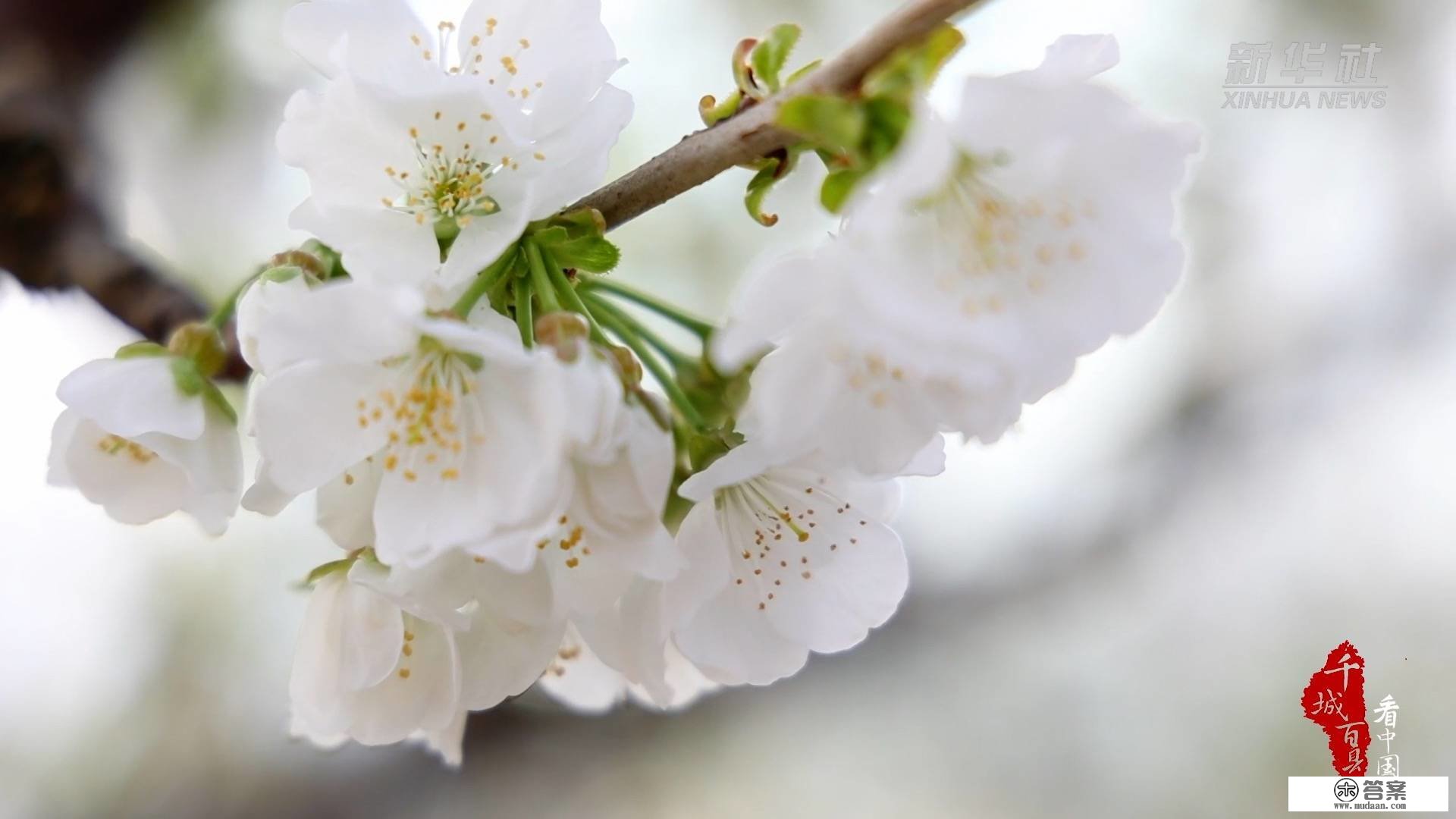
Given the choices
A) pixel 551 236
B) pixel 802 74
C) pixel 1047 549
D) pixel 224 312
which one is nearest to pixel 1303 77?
pixel 1047 549

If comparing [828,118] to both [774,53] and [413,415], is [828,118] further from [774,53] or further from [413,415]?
[413,415]

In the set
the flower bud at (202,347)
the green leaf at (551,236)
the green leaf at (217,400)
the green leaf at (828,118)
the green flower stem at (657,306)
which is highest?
the green leaf at (828,118)

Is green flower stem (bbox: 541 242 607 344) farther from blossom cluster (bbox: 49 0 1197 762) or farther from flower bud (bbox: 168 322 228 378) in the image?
flower bud (bbox: 168 322 228 378)

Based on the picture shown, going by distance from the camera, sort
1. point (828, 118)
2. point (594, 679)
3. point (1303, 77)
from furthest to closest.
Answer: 1. point (1303, 77)
2. point (594, 679)
3. point (828, 118)

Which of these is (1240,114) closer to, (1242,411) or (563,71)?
(1242,411)

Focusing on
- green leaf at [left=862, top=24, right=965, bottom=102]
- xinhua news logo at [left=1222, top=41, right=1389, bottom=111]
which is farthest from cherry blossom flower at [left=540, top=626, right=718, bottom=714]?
xinhua news logo at [left=1222, top=41, right=1389, bottom=111]

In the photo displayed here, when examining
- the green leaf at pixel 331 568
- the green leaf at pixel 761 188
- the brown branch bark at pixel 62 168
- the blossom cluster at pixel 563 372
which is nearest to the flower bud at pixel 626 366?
the blossom cluster at pixel 563 372

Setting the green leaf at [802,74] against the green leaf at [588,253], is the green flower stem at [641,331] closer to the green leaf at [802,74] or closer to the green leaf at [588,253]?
the green leaf at [588,253]

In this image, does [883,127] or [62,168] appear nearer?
[883,127]
